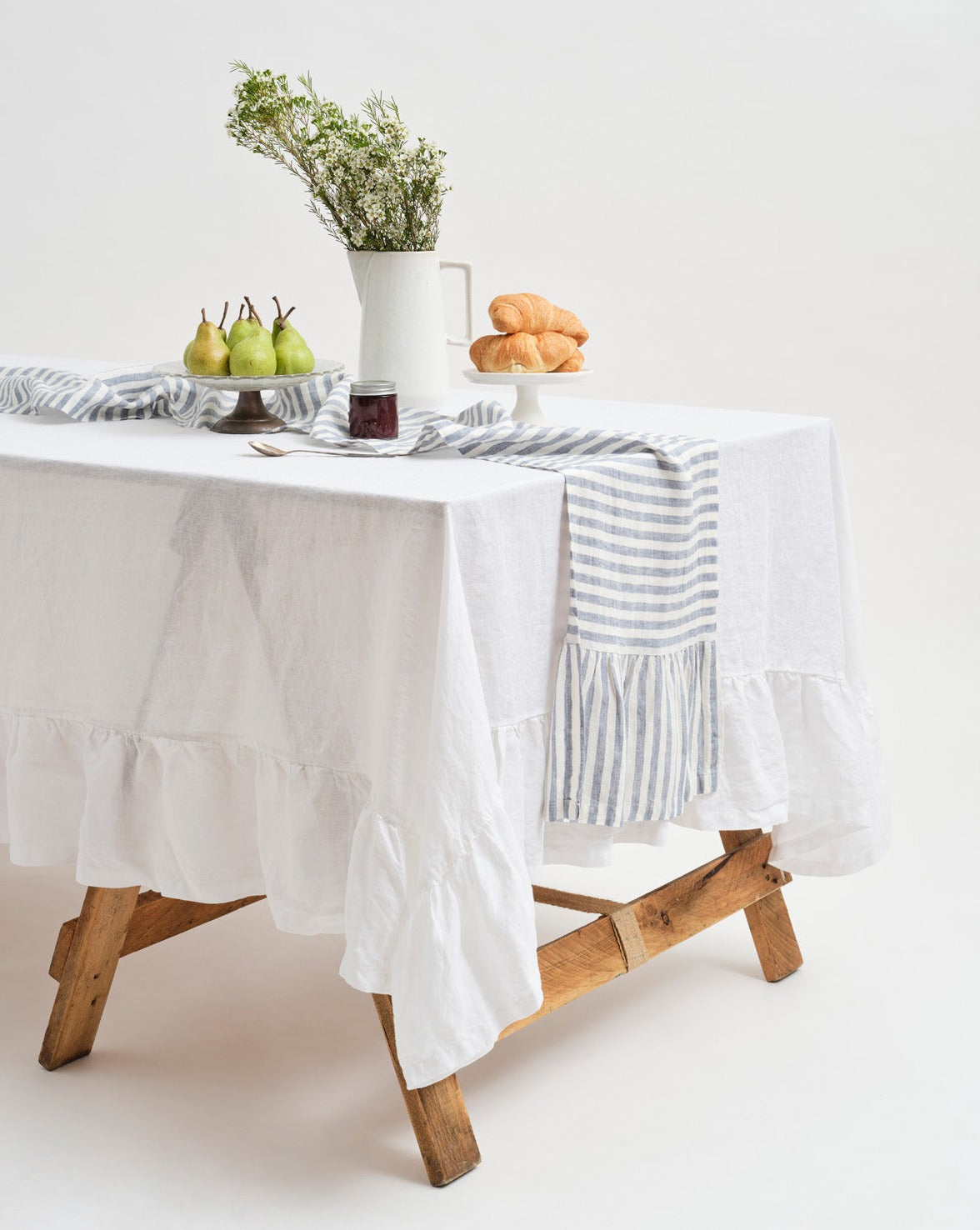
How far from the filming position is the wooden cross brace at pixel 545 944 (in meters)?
1.76

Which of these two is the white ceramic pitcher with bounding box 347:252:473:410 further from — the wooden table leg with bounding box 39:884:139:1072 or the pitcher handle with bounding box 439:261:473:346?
the wooden table leg with bounding box 39:884:139:1072

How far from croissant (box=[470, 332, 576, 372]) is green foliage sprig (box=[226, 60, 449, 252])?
0.79 ft

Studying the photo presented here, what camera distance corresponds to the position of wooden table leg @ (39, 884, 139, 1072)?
1.99 meters

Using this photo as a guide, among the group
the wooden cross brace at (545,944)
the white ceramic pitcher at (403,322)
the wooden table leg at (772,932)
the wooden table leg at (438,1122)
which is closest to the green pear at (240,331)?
the white ceramic pitcher at (403,322)

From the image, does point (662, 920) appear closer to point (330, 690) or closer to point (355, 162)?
point (330, 690)

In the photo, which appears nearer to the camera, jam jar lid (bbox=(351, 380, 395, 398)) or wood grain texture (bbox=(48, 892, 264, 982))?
jam jar lid (bbox=(351, 380, 395, 398))

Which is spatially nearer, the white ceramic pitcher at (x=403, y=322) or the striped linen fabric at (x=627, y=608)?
the striped linen fabric at (x=627, y=608)

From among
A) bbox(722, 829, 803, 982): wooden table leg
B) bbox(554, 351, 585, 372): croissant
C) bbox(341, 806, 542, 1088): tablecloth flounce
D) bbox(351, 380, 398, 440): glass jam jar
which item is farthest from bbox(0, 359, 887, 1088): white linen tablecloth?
bbox(722, 829, 803, 982): wooden table leg

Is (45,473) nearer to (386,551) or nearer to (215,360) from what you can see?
(215,360)

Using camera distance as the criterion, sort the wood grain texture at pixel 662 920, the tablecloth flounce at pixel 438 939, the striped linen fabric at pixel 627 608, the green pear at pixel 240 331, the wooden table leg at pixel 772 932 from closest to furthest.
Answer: the tablecloth flounce at pixel 438 939
the striped linen fabric at pixel 627 608
the wood grain texture at pixel 662 920
the green pear at pixel 240 331
the wooden table leg at pixel 772 932

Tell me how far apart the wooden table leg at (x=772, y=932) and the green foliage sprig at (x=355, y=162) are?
3.21ft

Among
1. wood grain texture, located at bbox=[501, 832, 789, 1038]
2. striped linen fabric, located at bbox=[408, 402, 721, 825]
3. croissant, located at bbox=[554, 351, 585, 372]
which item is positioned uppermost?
croissant, located at bbox=[554, 351, 585, 372]

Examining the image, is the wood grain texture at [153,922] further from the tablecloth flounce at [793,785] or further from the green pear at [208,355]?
the green pear at [208,355]

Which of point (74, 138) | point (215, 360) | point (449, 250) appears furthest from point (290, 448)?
point (74, 138)
